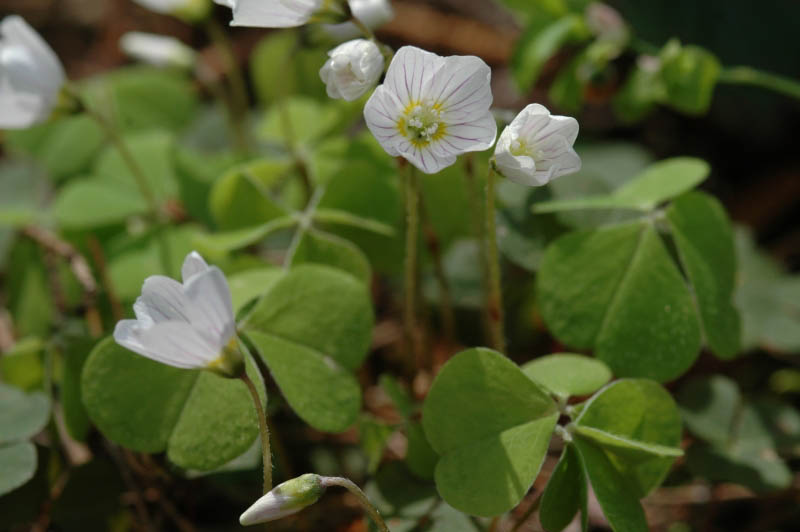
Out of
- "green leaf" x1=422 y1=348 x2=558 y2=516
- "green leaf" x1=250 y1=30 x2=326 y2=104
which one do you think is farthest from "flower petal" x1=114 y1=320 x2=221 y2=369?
"green leaf" x1=250 y1=30 x2=326 y2=104

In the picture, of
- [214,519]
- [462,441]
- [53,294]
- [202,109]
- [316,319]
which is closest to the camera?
[462,441]

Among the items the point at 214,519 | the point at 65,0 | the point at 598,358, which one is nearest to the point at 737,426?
the point at 598,358

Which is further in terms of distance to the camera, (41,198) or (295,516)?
(41,198)

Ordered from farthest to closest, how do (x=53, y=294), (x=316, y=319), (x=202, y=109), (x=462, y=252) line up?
(x=202, y=109)
(x=462, y=252)
(x=53, y=294)
(x=316, y=319)

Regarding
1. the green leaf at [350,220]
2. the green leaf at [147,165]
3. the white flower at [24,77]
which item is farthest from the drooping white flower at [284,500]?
the green leaf at [147,165]

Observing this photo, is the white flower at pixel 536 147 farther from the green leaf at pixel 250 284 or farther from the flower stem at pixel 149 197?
the flower stem at pixel 149 197

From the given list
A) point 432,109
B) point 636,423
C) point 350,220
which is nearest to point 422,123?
point 432,109

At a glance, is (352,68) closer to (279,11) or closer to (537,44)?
(279,11)

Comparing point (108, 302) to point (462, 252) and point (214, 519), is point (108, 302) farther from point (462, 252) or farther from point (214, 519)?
point (462, 252)
